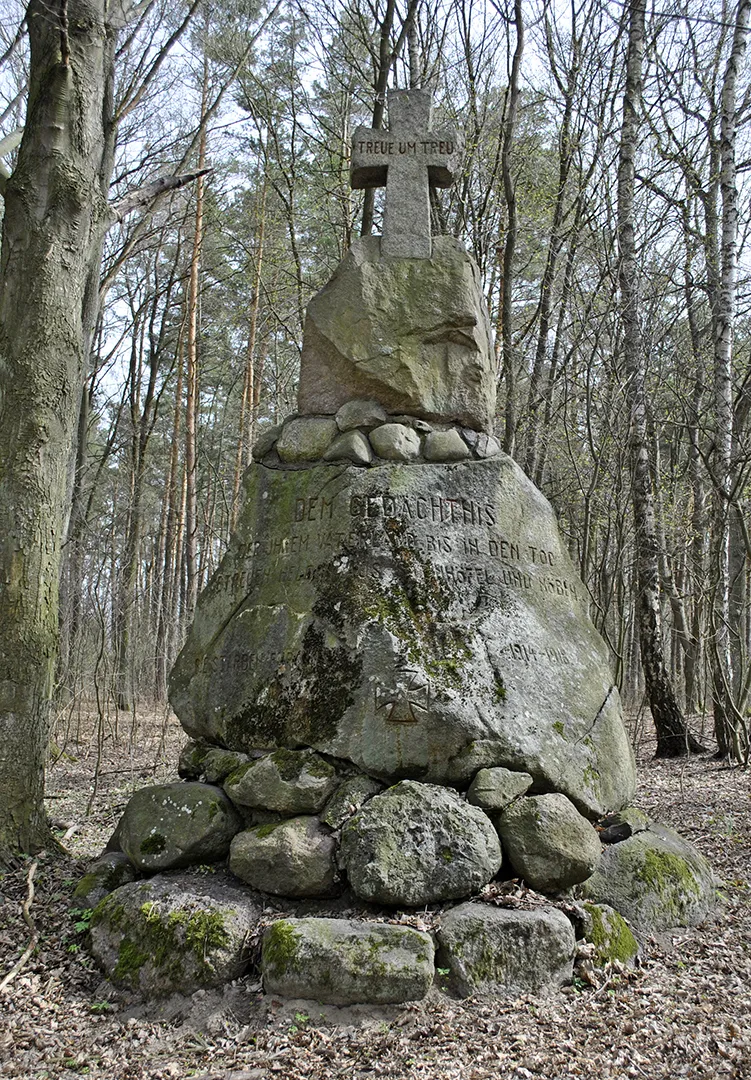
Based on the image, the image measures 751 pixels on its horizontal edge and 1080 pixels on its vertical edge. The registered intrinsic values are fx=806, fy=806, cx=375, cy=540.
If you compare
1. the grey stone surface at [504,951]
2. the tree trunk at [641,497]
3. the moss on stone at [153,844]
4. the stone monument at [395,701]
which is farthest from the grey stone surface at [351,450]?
the tree trunk at [641,497]

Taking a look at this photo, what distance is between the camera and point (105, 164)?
25.1 ft

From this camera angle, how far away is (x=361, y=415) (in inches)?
193

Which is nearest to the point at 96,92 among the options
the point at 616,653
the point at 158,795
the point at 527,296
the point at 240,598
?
the point at 240,598

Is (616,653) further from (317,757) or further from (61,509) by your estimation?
(61,509)

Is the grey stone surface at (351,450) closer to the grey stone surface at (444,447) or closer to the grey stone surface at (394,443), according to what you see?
the grey stone surface at (394,443)

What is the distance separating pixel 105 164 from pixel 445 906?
23.5ft

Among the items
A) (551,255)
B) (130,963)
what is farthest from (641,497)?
(130,963)

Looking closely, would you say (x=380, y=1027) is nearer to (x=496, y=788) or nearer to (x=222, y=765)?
(x=496, y=788)

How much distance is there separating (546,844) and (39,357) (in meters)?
4.01

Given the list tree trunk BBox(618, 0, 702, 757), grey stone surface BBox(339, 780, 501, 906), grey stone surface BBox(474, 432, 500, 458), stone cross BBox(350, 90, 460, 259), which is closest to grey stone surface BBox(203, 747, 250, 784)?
grey stone surface BBox(339, 780, 501, 906)

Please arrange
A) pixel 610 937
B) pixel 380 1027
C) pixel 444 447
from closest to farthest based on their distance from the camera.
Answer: pixel 380 1027
pixel 610 937
pixel 444 447

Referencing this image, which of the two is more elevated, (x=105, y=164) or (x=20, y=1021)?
(x=105, y=164)

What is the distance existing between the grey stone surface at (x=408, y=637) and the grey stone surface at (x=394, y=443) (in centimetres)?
12

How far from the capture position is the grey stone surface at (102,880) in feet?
13.6
